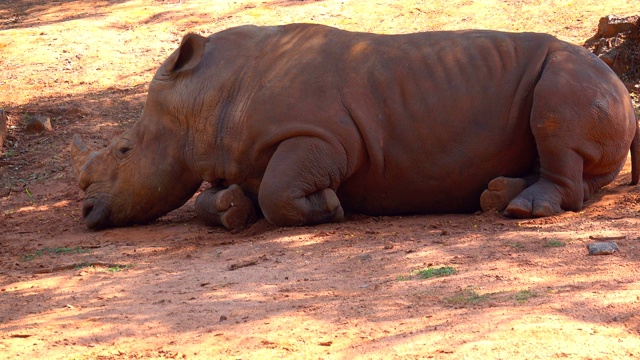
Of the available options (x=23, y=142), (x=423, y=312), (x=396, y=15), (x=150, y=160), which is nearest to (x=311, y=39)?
(x=150, y=160)

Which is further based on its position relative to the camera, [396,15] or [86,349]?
[396,15]

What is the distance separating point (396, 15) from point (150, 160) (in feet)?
21.1

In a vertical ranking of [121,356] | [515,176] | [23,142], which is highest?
[121,356]

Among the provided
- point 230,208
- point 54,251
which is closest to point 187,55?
point 230,208

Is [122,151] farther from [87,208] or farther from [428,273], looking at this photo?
[428,273]

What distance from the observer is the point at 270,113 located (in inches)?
292

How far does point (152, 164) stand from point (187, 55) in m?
0.88

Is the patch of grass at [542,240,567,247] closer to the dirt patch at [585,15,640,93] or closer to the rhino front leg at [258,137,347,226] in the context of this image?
the rhino front leg at [258,137,347,226]

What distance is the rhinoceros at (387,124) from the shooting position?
23.7 feet

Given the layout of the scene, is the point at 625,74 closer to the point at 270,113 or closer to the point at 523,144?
the point at 523,144

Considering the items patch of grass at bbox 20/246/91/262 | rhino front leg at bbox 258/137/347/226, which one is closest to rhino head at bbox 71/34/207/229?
patch of grass at bbox 20/246/91/262

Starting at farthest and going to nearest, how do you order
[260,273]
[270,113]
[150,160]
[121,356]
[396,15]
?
1. [396,15]
2. [150,160]
3. [270,113]
4. [260,273]
5. [121,356]

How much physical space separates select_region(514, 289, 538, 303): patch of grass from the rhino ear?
3830 mm

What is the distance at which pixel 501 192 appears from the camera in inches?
286
